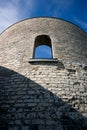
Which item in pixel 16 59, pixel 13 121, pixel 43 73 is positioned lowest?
pixel 13 121

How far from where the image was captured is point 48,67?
508cm

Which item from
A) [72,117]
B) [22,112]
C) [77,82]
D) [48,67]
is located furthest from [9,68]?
[72,117]

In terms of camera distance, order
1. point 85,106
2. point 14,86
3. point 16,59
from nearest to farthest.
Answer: point 85,106 → point 14,86 → point 16,59

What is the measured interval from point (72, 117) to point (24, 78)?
67.2 inches

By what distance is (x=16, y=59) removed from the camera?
5.50m

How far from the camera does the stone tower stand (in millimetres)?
3918

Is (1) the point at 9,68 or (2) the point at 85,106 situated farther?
(1) the point at 9,68

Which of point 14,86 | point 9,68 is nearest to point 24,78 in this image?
point 14,86

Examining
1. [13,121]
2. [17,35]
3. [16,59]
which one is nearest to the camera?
[13,121]

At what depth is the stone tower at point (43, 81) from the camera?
3.92 m

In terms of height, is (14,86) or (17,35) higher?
(17,35)

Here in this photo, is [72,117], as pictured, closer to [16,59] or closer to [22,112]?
[22,112]

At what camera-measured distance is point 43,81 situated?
4699mm

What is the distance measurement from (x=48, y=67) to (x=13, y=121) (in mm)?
1910
